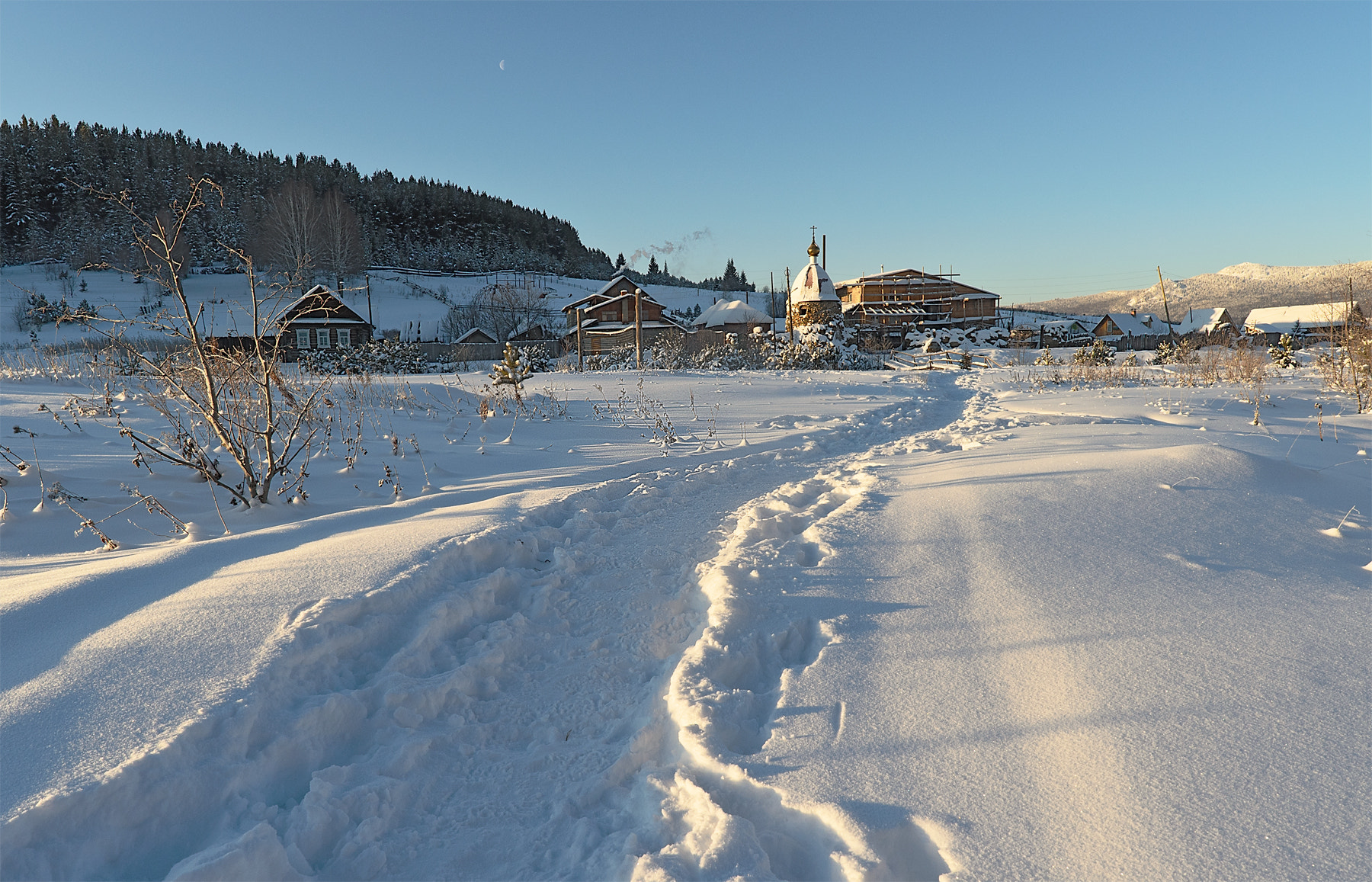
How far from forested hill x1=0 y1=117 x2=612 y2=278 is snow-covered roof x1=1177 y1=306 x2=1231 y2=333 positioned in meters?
61.2

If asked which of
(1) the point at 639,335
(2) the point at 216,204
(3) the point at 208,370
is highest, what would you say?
(2) the point at 216,204

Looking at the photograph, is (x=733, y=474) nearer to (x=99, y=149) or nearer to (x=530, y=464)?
(x=530, y=464)

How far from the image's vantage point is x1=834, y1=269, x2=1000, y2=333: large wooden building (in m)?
43.0

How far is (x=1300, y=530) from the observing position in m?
3.31

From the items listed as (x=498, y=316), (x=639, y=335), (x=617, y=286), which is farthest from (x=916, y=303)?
(x=639, y=335)

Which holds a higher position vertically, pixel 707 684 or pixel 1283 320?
pixel 1283 320

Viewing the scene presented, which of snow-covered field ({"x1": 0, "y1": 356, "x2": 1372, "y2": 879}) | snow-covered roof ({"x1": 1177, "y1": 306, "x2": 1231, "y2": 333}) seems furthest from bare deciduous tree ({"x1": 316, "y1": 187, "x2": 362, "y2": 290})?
snow-covered roof ({"x1": 1177, "y1": 306, "x2": 1231, "y2": 333})

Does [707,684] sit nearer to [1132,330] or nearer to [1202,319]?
[1132,330]

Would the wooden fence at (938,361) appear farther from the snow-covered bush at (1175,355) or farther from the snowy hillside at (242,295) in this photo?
the snowy hillside at (242,295)

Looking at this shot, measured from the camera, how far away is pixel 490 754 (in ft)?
6.59

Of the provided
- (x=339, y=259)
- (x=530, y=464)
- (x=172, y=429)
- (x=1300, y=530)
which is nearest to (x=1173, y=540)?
(x=1300, y=530)

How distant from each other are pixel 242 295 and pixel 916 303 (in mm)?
44278

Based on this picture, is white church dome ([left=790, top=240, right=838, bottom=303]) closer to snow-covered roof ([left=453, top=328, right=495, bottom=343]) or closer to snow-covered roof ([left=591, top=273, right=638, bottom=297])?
snow-covered roof ([left=591, top=273, right=638, bottom=297])

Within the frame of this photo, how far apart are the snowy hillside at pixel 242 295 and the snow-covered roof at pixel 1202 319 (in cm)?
3938
